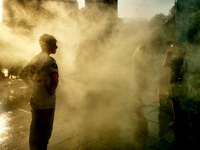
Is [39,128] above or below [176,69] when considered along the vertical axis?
below

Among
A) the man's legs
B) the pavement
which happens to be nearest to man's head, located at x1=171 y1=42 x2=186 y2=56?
the pavement

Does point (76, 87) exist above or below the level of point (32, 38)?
below

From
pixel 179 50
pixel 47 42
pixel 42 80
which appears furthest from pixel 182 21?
pixel 42 80

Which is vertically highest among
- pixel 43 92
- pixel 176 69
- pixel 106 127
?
pixel 176 69

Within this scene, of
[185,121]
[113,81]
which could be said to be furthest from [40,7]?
[185,121]

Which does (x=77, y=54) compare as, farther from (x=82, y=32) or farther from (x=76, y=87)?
(x=76, y=87)

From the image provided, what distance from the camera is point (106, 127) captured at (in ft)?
12.1

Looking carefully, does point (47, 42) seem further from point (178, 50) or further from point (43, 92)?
point (178, 50)

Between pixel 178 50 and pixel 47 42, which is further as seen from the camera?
pixel 178 50

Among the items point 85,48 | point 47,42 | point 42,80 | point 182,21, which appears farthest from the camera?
point 85,48

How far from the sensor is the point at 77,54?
747 centimetres

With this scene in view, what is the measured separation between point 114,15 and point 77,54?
2.33m

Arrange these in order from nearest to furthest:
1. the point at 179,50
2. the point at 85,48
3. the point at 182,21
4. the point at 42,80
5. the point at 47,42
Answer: the point at 42,80 → the point at 47,42 → the point at 179,50 → the point at 182,21 → the point at 85,48

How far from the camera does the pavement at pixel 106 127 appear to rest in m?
2.97
